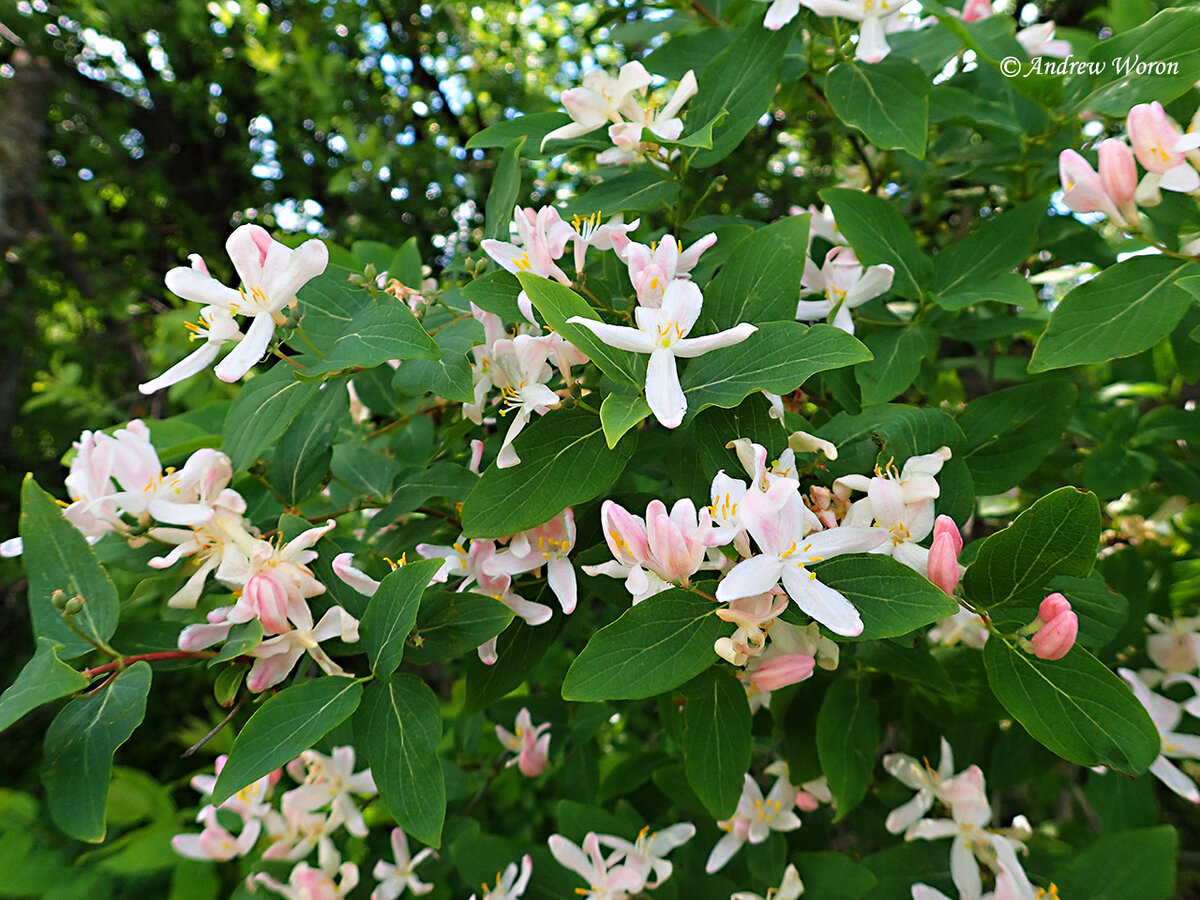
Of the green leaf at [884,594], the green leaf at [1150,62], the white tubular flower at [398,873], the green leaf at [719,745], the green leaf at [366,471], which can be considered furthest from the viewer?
the white tubular flower at [398,873]

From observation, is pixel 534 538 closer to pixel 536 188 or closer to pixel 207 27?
pixel 536 188

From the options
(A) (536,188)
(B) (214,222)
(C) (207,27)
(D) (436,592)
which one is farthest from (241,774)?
(B) (214,222)

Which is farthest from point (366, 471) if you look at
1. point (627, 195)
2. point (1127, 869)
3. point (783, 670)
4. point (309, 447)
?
point (1127, 869)

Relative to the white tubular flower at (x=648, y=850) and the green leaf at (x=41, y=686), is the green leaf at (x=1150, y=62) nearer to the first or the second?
the white tubular flower at (x=648, y=850)

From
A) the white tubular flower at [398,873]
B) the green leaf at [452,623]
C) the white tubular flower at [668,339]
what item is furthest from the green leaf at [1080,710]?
the white tubular flower at [398,873]

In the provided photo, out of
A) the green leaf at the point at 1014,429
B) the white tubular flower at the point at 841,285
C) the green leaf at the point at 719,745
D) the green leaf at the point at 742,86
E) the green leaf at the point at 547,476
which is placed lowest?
the green leaf at the point at 719,745

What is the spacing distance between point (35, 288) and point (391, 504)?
9.80ft

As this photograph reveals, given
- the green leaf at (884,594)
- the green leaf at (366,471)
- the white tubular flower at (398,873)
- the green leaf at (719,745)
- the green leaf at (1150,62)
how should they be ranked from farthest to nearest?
the white tubular flower at (398,873) < the green leaf at (366,471) < the green leaf at (1150,62) < the green leaf at (719,745) < the green leaf at (884,594)

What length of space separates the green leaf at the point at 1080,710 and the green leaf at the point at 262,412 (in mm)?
800

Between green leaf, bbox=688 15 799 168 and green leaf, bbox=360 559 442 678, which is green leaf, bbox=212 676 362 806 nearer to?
green leaf, bbox=360 559 442 678

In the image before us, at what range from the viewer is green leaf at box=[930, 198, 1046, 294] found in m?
→ 1.10

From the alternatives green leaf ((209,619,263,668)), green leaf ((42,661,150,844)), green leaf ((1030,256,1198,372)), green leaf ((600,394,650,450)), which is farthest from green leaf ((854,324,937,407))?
green leaf ((42,661,150,844))

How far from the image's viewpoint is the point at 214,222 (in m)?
3.67

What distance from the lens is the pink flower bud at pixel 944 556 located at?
0.75 meters
